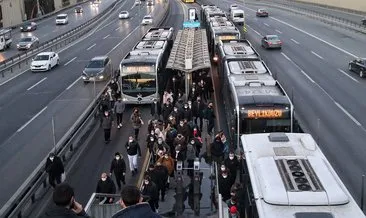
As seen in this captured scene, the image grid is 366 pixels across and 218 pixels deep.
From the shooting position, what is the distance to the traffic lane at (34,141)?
1988 centimetres

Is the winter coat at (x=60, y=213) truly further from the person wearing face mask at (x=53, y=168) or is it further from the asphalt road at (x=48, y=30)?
the asphalt road at (x=48, y=30)

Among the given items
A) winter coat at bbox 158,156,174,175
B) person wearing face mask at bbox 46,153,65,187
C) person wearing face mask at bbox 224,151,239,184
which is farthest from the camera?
person wearing face mask at bbox 46,153,65,187

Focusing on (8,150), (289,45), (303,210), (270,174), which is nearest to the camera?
(303,210)

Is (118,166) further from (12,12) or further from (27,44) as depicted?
(12,12)

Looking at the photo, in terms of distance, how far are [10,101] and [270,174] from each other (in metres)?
25.0

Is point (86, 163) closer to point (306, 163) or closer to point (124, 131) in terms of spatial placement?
point (124, 131)

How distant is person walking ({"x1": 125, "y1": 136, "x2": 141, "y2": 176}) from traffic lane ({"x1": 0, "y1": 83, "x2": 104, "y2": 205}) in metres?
3.70

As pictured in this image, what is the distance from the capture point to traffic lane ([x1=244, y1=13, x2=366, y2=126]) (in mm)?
30203

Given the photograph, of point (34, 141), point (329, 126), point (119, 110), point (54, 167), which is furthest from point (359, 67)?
point (54, 167)

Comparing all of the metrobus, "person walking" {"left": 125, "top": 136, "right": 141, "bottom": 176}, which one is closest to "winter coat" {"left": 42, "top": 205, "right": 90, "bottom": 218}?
the metrobus

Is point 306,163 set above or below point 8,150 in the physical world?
above

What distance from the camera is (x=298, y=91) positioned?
33.8 meters

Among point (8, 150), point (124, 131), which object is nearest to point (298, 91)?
point (124, 131)

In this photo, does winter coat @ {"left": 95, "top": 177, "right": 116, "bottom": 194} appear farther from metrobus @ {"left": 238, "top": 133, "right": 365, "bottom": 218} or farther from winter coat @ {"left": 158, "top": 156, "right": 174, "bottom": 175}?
metrobus @ {"left": 238, "top": 133, "right": 365, "bottom": 218}
